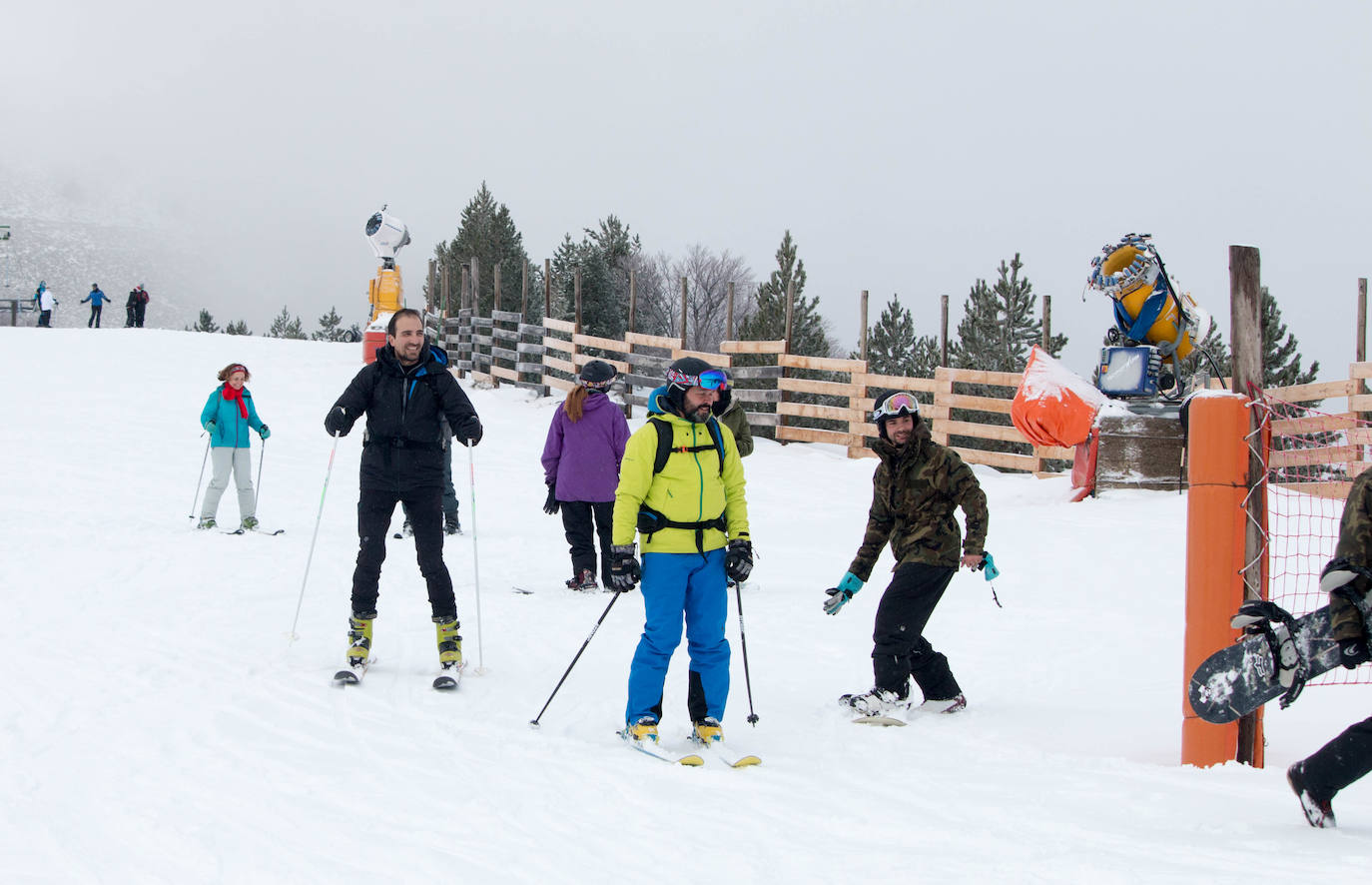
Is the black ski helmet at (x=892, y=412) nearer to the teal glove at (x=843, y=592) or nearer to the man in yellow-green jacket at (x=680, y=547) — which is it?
the teal glove at (x=843, y=592)

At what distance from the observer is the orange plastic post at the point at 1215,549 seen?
4.39 m

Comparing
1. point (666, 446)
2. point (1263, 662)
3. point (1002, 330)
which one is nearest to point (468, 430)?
point (666, 446)

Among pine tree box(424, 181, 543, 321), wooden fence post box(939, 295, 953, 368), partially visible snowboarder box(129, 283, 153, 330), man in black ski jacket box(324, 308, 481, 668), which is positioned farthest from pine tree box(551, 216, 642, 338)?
man in black ski jacket box(324, 308, 481, 668)

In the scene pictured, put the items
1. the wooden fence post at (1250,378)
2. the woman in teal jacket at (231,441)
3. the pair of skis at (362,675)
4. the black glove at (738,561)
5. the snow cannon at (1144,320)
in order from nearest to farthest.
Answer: the wooden fence post at (1250,378)
the black glove at (738,561)
the pair of skis at (362,675)
the woman in teal jacket at (231,441)
the snow cannon at (1144,320)

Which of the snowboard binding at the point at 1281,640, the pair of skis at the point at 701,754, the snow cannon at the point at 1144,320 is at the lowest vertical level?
the pair of skis at the point at 701,754

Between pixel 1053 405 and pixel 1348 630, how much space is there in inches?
364

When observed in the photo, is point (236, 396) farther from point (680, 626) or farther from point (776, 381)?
point (776, 381)

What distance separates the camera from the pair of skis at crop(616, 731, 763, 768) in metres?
4.54

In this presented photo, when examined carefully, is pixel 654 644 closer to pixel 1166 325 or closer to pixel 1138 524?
pixel 1138 524

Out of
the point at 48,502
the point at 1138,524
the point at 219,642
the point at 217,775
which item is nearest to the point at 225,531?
the point at 48,502

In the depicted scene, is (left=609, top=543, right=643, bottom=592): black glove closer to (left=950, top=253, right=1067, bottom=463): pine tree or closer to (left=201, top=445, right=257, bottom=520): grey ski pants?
(left=201, top=445, right=257, bottom=520): grey ski pants

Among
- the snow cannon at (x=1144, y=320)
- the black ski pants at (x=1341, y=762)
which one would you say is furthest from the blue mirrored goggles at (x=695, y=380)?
the snow cannon at (x=1144, y=320)

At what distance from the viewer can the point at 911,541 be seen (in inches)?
212

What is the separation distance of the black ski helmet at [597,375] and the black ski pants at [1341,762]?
5.45 meters
